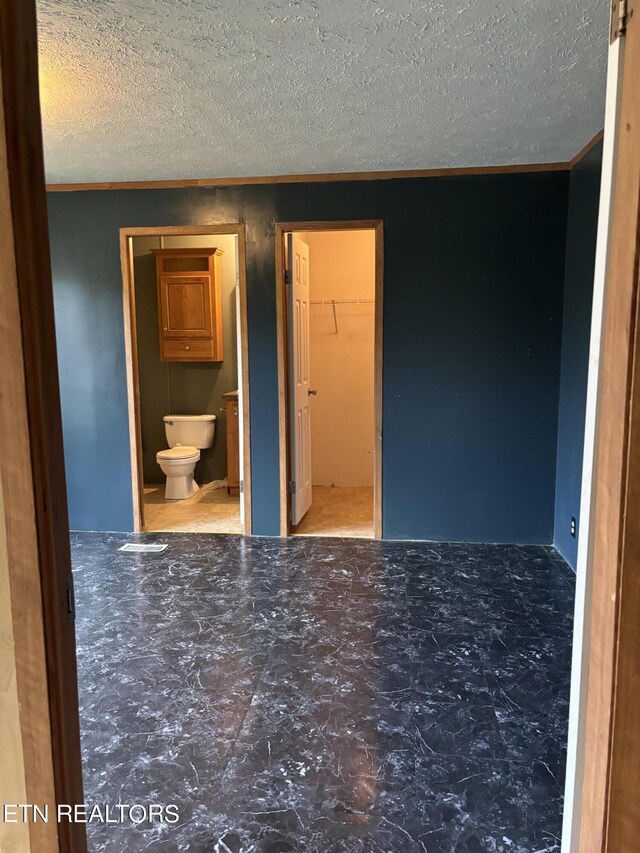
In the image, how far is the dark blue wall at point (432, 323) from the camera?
12.6ft

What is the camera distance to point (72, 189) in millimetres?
4133

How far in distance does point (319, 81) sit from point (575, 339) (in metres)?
2.15

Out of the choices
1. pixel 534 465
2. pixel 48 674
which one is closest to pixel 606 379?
pixel 48 674

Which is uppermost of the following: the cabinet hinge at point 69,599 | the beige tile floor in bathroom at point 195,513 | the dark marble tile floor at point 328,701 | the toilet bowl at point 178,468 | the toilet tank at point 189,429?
the cabinet hinge at point 69,599

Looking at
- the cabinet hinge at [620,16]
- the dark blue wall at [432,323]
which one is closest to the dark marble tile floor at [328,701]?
the dark blue wall at [432,323]

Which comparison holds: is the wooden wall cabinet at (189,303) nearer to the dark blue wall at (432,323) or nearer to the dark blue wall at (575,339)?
the dark blue wall at (432,323)

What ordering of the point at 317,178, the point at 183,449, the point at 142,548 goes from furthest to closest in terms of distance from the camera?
the point at 183,449 < the point at 142,548 < the point at 317,178

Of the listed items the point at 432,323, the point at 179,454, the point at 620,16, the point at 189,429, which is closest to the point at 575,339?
the point at 432,323

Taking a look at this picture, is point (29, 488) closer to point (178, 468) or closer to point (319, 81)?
point (319, 81)

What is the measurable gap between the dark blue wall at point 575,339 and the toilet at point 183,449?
3.23 m

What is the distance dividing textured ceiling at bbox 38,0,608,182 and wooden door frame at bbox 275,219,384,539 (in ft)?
1.41

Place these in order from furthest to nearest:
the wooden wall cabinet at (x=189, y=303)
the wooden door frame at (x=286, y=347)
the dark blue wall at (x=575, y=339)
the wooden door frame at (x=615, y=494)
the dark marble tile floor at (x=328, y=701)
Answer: the wooden wall cabinet at (x=189, y=303) → the wooden door frame at (x=286, y=347) → the dark blue wall at (x=575, y=339) → the dark marble tile floor at (x=328, y=701) → the wooden door frame at (x=615, y=494)

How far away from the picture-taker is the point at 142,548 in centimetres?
407

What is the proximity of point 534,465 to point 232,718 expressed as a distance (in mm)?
2692
